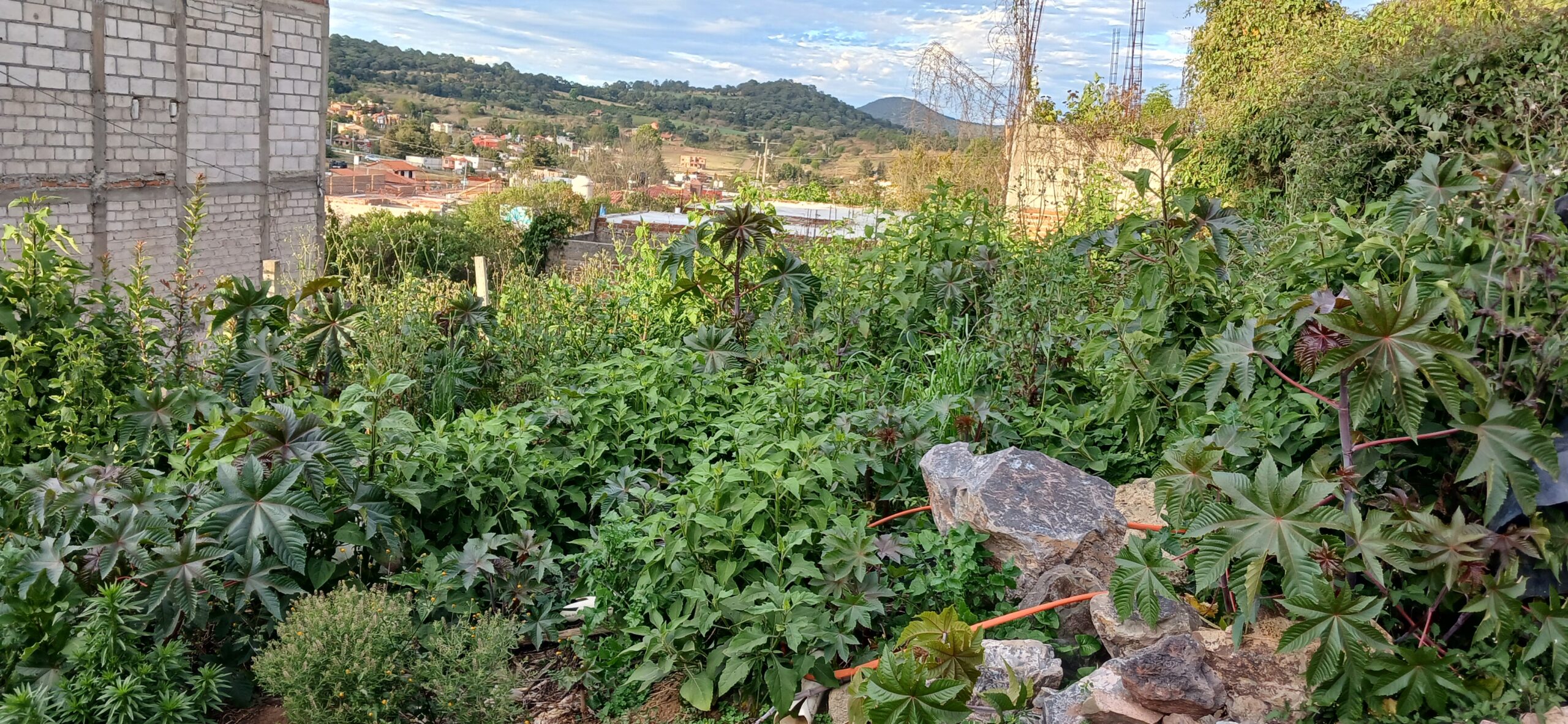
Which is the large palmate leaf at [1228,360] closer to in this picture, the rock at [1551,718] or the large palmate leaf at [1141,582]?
the large palmate leaf at [1141,582]

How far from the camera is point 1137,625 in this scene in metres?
2.42

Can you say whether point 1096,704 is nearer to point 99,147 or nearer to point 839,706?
point 839,706

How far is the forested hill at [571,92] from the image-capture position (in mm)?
44094

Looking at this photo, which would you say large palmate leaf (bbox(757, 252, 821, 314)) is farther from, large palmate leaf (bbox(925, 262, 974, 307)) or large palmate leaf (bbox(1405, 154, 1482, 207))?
large palmate leaf (bbox(1405, 154, 1482, 207))

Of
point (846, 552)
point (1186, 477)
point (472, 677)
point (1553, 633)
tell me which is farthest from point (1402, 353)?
point (472, 677)

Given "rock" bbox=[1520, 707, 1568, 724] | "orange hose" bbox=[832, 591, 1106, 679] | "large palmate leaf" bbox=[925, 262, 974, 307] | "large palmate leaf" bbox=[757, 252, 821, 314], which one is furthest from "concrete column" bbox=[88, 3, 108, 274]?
"rock" bbox=[1520, 707, 1568, 724]

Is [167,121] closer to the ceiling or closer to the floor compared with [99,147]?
closer to the ceiling

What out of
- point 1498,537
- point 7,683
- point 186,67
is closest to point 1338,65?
point 1498,537

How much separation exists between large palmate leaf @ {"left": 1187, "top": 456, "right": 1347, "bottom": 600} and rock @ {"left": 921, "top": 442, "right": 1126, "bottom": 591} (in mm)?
631

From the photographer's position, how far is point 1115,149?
9102 millimetres

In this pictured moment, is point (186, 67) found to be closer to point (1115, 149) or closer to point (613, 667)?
point (1115, 149)

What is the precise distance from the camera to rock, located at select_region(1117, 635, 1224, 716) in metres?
2.12

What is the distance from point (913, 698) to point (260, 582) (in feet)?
6.10

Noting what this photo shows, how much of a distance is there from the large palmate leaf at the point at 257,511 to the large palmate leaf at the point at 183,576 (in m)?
0.06
